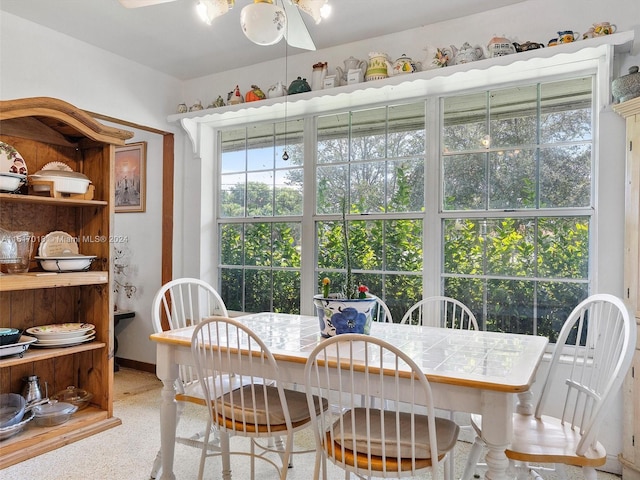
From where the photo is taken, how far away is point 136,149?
4312 mm

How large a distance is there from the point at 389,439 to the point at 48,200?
2.34m

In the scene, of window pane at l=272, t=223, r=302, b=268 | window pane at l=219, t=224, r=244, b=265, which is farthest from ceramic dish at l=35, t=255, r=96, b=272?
window pane at l=272, t=223, r=302, b=268

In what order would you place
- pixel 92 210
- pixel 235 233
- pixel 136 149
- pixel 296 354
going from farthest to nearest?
pixel 136 149 → pixel 235 233 → pixel 92 210 → pixel 296 354

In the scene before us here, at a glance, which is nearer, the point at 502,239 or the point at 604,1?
the point at 604,1

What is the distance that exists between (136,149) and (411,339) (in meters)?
3.38

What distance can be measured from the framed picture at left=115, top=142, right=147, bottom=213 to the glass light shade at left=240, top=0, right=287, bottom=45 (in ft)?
9.65

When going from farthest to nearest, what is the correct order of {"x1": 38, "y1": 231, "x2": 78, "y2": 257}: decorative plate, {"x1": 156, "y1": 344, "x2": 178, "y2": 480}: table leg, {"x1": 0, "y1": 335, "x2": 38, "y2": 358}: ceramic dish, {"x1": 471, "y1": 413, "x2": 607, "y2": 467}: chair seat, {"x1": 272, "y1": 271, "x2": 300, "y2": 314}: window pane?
1. {"x1": 272, "y1": 271, "x2": 300, "y2": 314}: window pane
2. {"x1": 38, "y1": 231, "x2": 78, "y2": 257}: decorative plate
3. {"x1": 0, "y1": 335, "x2": 38, "y2": 358}: ceramic dish
4. {"x1": 156, "y1": 344, "x2": 178, "y2": 480}: table leg
5. {"x1": 471, "y1": 413, "x2": 607, "y2": 467}: chair seat

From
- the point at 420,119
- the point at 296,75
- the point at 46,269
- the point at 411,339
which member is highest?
the point at 296,75

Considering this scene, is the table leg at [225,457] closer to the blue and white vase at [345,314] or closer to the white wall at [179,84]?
the blue and white vase at [345,314]

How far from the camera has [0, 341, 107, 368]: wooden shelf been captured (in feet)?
8.14

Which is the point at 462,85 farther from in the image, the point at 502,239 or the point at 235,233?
the point at 235,233

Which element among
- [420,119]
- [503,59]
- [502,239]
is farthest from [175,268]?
[503,59]

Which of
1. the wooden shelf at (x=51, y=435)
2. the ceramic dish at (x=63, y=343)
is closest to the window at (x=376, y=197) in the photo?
the ceramic dish at (x=63, y=343)

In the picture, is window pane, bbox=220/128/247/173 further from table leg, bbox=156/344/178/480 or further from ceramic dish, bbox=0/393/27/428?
ceramic dish, bbox=0/393/27/428
